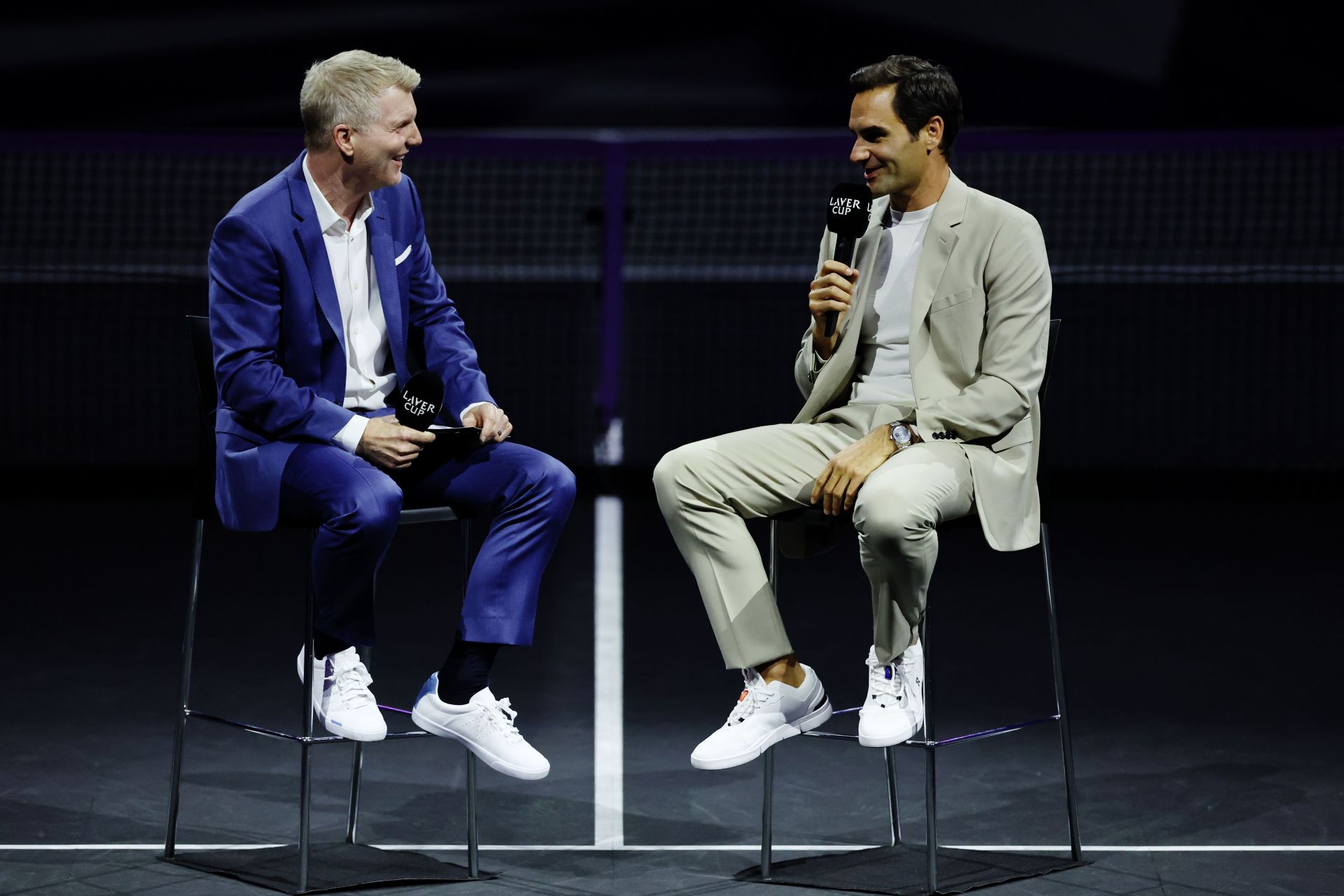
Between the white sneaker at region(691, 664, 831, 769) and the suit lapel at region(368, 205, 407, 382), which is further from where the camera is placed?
the suit lapel at region(368, 205, 407, 382)

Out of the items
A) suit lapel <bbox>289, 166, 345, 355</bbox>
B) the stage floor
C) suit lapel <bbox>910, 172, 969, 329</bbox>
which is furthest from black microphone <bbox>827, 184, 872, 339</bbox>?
the stage floor

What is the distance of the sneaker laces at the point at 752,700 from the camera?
385cm

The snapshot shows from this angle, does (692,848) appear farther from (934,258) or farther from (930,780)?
(934,258)

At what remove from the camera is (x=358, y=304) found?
4055 millimetres

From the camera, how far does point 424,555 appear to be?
23.3ft

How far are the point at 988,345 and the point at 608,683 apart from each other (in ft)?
6.23

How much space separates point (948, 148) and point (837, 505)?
84cm

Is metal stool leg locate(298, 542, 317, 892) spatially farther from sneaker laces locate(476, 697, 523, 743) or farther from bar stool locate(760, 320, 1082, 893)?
bar stool locate(760, 320, 1082, 893)

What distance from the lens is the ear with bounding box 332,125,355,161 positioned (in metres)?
3.92

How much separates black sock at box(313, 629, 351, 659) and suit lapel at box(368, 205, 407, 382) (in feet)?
2.05

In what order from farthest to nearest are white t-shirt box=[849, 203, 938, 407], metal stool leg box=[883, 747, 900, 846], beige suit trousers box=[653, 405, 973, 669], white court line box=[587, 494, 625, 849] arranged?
1. white court line box=[587, 494, 625, 849]
2. metal stool leg box=[883, 747, 900, 846]
3. white t-shirt box=[849, 203, 938, 407]
4. beige suit trousers box=[653, 405, 973, 669]

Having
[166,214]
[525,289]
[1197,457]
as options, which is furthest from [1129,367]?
[166,214]

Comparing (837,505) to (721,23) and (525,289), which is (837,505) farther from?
(525,289)

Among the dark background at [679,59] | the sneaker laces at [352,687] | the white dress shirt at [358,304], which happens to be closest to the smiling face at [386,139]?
the white dress shirt at [358,304]
